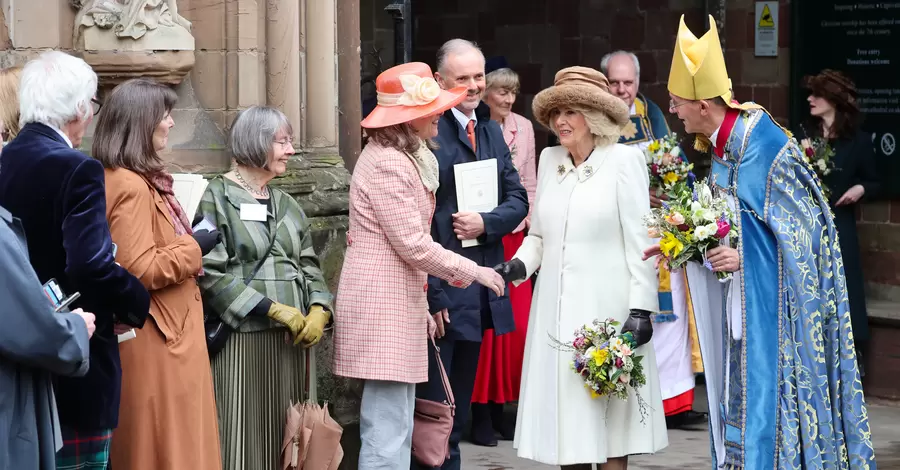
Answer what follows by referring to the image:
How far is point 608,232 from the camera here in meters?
5.85

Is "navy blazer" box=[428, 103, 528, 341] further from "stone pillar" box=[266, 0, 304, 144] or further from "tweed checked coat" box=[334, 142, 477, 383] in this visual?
"stone pillar" box=[266, 0, 304, 144]

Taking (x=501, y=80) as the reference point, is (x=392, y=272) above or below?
below

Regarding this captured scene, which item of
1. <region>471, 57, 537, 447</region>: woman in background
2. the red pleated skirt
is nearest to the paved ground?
<region>471, 57, 537, 447</region>: woman in background

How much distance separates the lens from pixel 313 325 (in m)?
5.71

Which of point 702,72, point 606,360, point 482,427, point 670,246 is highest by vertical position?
point 702,72

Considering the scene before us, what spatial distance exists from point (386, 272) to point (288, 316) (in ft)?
1.31

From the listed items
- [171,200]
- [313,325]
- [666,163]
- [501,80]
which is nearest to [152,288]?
[171,200]

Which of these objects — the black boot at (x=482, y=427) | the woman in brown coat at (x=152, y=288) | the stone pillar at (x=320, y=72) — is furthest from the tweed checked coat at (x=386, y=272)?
the black boot at (x=482, y=427)

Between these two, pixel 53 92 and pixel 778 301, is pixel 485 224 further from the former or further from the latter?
pixel 53 92

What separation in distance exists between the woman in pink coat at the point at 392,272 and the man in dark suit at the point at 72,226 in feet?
3.66

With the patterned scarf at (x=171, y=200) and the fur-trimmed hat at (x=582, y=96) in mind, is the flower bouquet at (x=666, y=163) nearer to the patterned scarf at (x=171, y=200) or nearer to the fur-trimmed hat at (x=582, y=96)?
the fur-trimmed hat at (x=582, y=96)

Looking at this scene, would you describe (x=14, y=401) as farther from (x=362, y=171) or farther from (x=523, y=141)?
(x=523, y=141)

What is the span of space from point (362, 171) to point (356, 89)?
4.66ft

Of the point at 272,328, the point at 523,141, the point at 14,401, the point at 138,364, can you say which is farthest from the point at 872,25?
the point at 14,401
